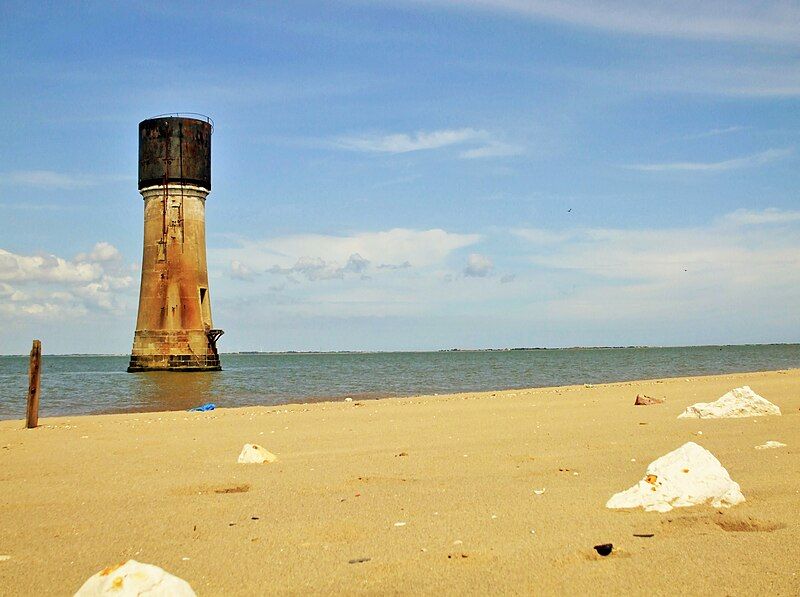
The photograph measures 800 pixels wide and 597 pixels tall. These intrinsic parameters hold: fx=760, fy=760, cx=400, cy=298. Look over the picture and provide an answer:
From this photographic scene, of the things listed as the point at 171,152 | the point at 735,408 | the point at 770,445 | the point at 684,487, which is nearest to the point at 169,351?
the point at 171,152

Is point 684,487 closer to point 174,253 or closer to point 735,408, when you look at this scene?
point 735,408

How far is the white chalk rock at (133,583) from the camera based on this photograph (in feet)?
10.2

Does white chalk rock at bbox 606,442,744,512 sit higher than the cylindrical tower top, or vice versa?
the cylindrical tower top

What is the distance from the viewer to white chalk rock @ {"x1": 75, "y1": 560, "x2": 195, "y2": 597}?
3.11 m

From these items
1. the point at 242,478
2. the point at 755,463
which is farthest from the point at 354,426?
the point at 755,463

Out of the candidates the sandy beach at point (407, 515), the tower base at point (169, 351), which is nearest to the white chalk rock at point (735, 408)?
the sandy beach at point (407, 515)

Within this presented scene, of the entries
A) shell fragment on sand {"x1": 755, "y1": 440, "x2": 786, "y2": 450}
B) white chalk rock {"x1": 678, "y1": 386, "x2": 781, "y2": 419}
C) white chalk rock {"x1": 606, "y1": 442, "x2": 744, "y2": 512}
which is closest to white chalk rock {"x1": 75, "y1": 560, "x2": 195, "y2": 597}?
white chalk rock {"x1": 606, "y1": 442, "x2": 744, "y2": 512}

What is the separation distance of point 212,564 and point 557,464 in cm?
Answer: 390

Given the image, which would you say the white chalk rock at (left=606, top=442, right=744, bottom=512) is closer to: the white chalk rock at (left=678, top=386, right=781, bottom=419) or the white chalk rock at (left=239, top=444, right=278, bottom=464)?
the white chalk rock at (left=239, top=444, right=278, bottom=464)

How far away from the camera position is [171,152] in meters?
44.7

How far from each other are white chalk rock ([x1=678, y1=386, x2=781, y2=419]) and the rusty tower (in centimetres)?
3669

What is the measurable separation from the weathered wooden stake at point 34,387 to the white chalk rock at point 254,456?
7.45 metres

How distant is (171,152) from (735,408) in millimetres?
39871

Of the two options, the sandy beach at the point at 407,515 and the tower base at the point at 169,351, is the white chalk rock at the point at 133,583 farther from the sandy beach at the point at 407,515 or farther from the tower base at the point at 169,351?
the tower base at the point at 169,351
